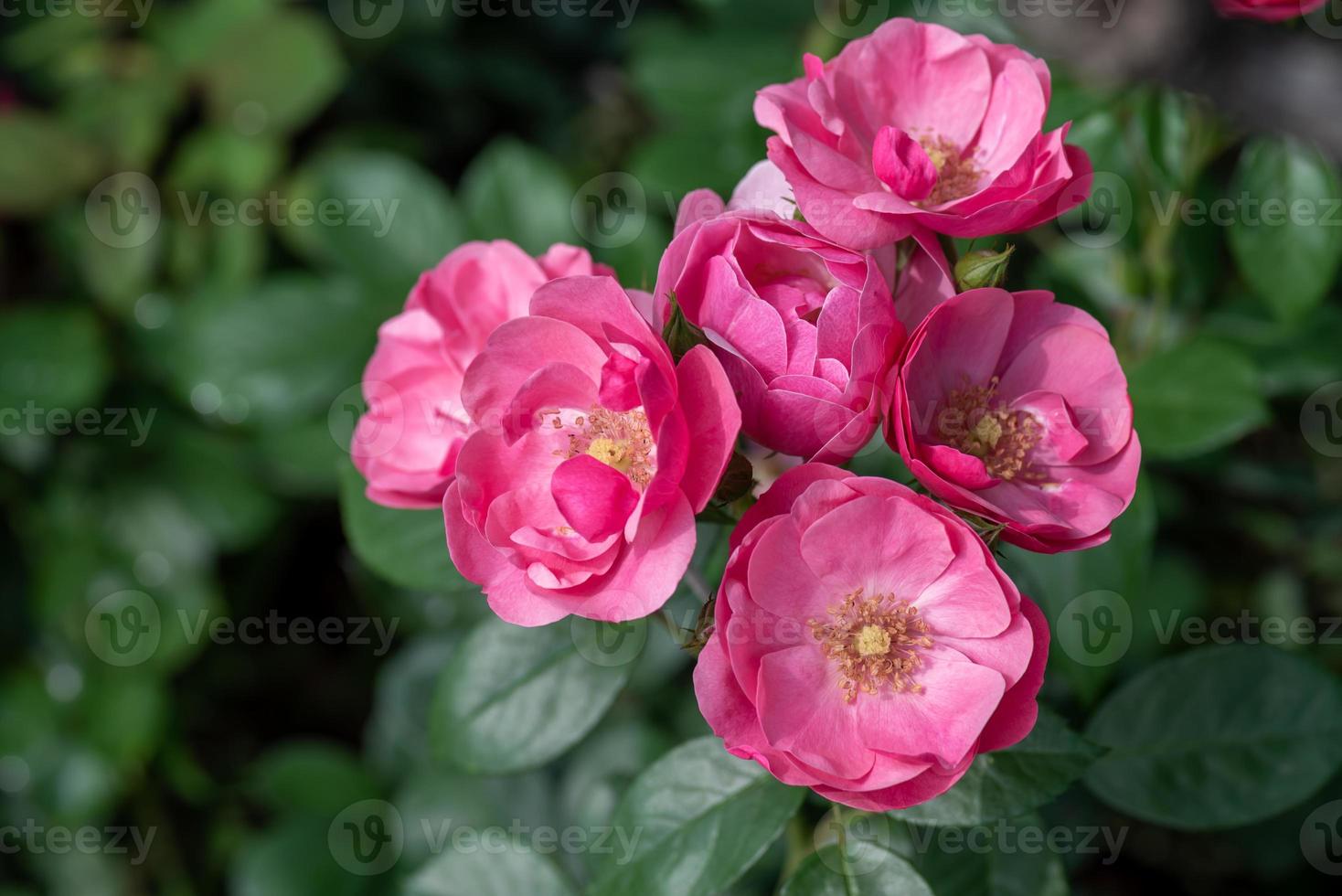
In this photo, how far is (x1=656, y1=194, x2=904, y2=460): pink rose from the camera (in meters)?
0.93

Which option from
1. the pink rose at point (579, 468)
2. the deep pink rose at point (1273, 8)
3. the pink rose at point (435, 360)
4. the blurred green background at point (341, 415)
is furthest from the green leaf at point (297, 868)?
the deep pink rose at point (1273, 8)

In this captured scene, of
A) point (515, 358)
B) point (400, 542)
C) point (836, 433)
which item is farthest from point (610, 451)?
point (400, 542)

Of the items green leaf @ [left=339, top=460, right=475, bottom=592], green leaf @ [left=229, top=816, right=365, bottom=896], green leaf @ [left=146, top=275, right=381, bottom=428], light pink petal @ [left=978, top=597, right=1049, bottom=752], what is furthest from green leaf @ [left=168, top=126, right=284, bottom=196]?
light pink petal @ [left=978, top=597, right=1049, bottom=752]

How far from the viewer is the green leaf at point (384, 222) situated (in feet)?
6.36

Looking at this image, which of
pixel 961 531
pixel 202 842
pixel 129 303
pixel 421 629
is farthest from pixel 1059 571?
pixel 202 842

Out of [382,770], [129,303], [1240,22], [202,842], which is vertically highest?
[1240,22]

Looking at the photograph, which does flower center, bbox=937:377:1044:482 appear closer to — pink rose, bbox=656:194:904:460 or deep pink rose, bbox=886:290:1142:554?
deep pink rose, bbox=886:290:1142:554

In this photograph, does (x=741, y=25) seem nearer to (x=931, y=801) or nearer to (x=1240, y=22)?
(x=1240, y=22)

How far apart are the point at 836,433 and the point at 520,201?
45.6 inches

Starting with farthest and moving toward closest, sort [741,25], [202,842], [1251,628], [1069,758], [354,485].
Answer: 1. [202,842]
2. [1251,628]
3. [741,25]
4. [354,485]
5. [1069,758]

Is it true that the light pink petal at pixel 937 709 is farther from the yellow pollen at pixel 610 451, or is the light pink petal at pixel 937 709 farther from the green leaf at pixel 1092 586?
the green leaf at pixel 1092 586

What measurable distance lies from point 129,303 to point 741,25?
1549 millimetres

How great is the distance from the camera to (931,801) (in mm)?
1109

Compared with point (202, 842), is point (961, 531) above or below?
above
